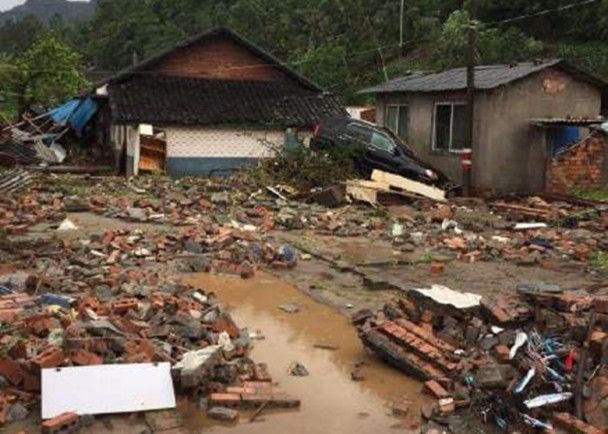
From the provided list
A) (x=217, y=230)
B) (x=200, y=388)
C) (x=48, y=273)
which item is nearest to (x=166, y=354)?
(x=200, y=388)

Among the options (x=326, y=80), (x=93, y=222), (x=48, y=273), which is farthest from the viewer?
(x=326, y=80)

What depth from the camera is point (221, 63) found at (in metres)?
25.6

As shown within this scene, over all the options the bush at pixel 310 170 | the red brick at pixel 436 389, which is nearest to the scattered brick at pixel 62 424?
the red brick at pixel 436 389

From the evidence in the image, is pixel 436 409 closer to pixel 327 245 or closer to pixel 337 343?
pixel 337 343

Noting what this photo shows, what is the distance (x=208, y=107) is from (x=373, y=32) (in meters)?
26.1

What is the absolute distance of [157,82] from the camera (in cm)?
2416

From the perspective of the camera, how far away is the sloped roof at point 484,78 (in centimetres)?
1809

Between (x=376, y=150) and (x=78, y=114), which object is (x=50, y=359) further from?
(x=78, y=114)

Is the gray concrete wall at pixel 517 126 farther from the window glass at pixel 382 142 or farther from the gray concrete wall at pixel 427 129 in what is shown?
the window glass at pixel 382 142

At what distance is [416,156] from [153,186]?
6695 millimetres

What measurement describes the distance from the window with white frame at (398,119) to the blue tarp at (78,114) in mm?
11180

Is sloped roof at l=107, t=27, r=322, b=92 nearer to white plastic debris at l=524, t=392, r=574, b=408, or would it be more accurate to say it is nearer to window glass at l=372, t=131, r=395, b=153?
window glass at l=372, t=131, r=395, b=153

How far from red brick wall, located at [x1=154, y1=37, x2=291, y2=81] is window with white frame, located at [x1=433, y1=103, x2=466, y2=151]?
313 inches

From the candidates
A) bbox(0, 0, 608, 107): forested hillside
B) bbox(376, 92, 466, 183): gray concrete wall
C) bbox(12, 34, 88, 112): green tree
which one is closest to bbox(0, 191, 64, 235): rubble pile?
bbox(376, 92, 466, 183): gray concrete wall
